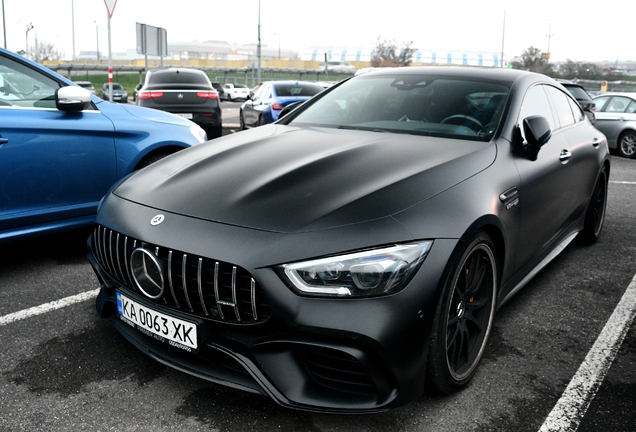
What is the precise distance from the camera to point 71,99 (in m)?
4.09

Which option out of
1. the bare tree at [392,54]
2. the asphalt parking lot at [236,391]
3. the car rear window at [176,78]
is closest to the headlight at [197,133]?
the asphalt parking lot at [236,391]

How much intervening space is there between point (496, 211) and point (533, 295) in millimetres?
1441

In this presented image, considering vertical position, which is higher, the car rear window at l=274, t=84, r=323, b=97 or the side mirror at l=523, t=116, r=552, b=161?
the car rear window at l=274, t=84, r=323, b=97

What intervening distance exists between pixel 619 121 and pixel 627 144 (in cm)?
56

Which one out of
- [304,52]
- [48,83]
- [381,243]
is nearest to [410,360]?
[381,243]

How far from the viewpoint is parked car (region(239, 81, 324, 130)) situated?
509 inches

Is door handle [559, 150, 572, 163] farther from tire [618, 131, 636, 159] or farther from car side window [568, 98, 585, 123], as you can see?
tire [618, 131, 636, 159]

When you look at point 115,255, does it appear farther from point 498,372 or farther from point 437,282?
point 498,372

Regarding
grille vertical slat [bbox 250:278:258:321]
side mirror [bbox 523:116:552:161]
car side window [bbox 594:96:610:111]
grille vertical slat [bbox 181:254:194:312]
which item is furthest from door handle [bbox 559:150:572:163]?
car side window [bbox 594:96:610:111]

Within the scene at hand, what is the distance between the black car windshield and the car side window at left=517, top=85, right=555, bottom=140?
13 centimetres

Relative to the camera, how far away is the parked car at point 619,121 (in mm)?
12406

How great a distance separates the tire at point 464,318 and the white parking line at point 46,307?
7.40 feet

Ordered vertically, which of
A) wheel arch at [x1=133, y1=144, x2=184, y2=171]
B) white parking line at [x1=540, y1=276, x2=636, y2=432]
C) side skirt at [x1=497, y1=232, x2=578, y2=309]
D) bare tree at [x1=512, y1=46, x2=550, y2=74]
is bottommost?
white parking line at [x1=540, y1=276, x2=636, y2=432]

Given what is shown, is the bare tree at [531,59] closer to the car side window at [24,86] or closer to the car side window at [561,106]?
the car side window at [561,106]
